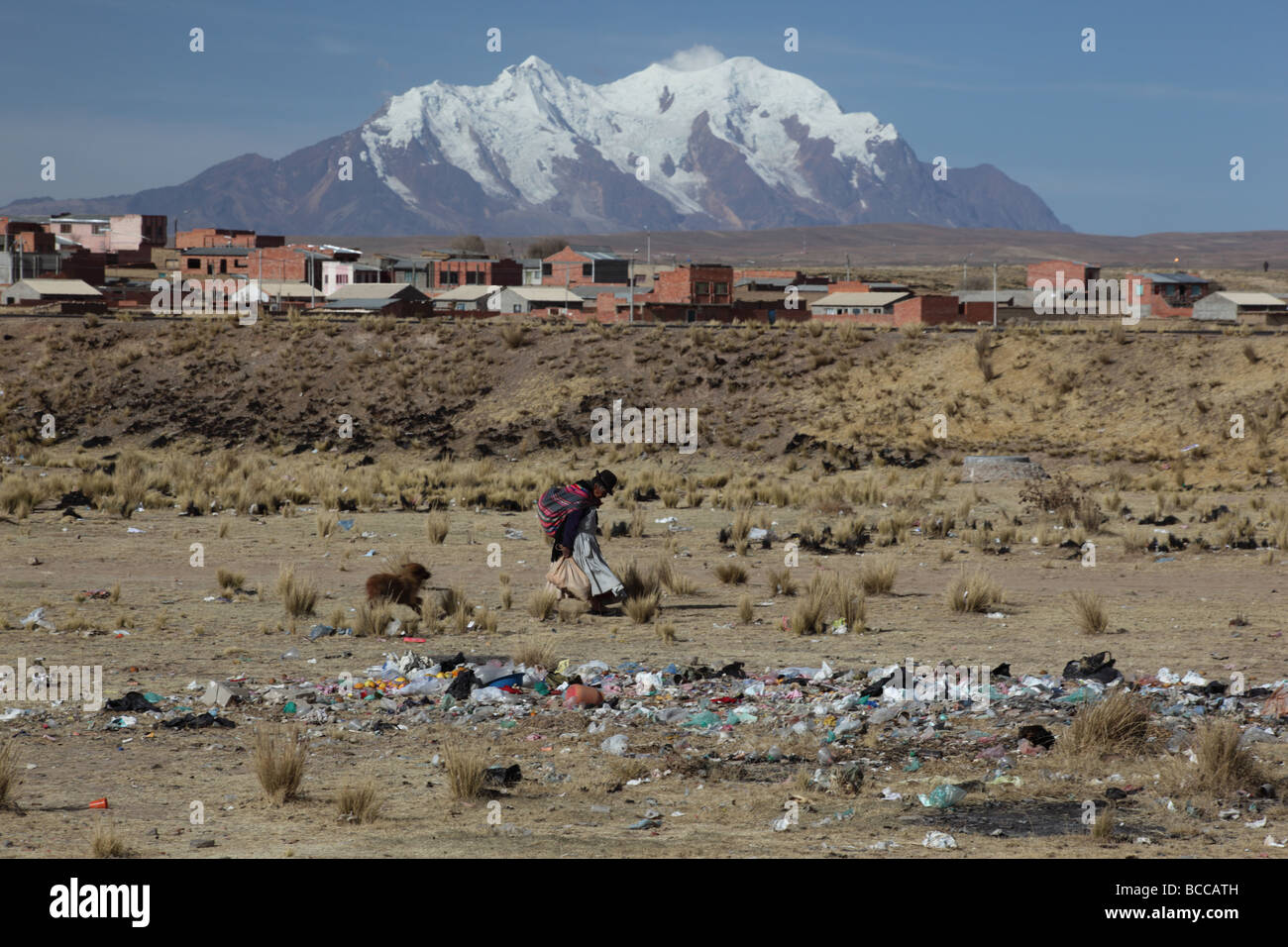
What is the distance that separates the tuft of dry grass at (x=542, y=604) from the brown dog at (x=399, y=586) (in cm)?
139

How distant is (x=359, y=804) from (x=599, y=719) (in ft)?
10.8

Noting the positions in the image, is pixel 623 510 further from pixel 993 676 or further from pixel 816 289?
pixel 816 289

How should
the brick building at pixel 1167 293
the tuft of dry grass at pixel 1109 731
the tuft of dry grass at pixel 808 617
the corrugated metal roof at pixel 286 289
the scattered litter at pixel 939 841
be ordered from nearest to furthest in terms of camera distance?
the scattered litter at pixel 939 841 < the tuft of dry grass at pixel 1109 731 < the tuft of dry grass at pixel 808 617 < the corrugated metal roof at pixel 286 289 < the brick building at pixel 1167 293

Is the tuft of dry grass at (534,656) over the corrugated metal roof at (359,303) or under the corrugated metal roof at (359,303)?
under

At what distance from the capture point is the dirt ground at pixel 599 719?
8352 millimetres

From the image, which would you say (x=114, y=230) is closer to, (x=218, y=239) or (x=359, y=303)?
(x=218, y=239)

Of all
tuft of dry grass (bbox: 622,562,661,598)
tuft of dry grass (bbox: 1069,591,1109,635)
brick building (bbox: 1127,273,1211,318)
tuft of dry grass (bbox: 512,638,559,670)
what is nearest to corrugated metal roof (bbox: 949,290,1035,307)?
brick building (bbox: 1127,273,1211,318)

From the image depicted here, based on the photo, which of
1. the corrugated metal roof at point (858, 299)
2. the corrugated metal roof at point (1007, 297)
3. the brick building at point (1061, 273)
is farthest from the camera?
the brick building at point (1061, 273)

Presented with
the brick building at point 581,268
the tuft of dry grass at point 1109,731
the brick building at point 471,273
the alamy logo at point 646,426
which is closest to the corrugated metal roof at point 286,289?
the brick building at point 471,273

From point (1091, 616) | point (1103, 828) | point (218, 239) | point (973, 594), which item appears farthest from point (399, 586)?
point (218, 239)

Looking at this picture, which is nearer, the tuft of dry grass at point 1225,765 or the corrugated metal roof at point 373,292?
the tuft of dry grass at point 1225,765

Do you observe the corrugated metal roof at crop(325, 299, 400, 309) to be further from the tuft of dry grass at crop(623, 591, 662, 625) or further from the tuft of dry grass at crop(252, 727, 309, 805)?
the tuft of dry grass at crop(252, 727, 309, 805)

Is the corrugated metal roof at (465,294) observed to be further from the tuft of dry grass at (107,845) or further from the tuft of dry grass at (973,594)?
the tuft of dry grass at (107,845)
